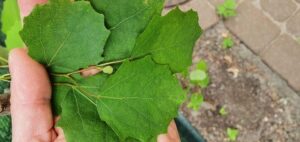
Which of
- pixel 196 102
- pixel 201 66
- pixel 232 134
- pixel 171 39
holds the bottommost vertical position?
pixel 232 134

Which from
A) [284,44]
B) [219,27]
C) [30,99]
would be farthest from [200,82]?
[30,99]

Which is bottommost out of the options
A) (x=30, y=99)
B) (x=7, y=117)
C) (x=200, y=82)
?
(x=200, y=82)

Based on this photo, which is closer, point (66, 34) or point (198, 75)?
point (66, 34)

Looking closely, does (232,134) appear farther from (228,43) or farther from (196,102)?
(228,43)

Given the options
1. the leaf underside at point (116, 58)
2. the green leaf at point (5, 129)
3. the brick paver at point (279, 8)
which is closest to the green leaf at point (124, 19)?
the leaf underside at point (116, 58)

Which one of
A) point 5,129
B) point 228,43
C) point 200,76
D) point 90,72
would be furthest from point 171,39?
point 228,43

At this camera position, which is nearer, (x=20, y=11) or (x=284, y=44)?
(x=20, y=11)

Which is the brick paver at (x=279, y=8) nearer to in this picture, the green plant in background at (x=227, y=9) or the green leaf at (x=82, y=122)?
the green plant in background at (x=227, y=9)

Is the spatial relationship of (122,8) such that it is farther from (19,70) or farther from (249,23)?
(249,23)
